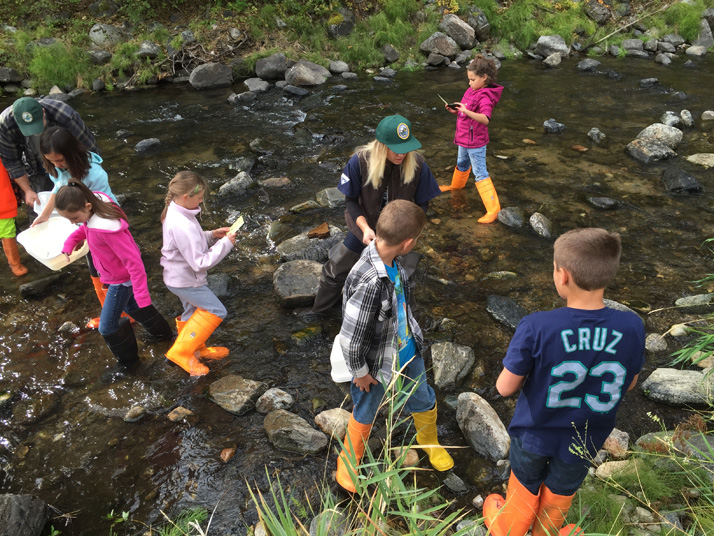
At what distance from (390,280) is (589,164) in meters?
5.91

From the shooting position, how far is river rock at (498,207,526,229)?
567cm

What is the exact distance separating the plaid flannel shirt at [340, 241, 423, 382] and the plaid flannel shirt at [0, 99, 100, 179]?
3.05m

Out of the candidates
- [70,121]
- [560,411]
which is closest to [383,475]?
[560,411]

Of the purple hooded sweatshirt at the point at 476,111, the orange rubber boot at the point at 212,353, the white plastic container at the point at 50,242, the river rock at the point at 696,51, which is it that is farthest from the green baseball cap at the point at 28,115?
the river rock at the point at 696,51

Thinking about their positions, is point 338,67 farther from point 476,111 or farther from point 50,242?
point 50,242

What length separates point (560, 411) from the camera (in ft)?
6.86

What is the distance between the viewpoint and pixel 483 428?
3139 millimetres

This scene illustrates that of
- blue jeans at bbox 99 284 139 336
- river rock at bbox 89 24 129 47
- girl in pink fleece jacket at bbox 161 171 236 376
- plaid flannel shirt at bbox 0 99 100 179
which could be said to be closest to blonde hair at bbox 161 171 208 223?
girl in pink fleece jacket at bbox 161 171 236 376

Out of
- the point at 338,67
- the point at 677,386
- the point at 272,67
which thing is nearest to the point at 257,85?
the point at 272,67

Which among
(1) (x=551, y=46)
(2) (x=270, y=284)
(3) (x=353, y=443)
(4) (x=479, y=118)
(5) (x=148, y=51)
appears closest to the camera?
(3) (x=353, y=443)

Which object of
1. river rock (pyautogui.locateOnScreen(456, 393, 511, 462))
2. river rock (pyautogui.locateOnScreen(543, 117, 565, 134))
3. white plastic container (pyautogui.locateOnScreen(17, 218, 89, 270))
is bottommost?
river rock (pyautogui.locateOnScreen(543, 117, 565, 134))

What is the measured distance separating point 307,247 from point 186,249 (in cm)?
196

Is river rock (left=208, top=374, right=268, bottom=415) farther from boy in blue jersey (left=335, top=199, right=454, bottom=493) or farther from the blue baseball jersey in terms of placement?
the blue baseball jersey

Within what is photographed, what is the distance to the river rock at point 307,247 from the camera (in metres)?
5.12
